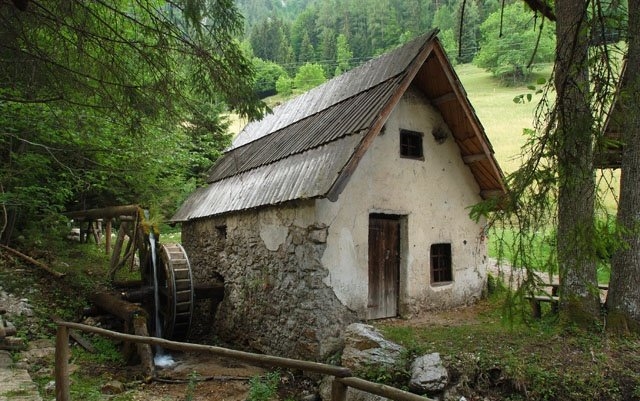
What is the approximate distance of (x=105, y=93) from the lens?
16.5 ft

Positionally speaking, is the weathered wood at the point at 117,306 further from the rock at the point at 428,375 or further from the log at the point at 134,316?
the rock at the point at 428,375

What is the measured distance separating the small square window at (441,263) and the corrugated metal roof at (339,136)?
1736 mm

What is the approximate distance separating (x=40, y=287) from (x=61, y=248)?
125 inches

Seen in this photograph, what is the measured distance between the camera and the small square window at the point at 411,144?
8516mm

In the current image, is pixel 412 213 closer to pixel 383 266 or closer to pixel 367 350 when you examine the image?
pixel 383 266

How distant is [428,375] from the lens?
556 cm

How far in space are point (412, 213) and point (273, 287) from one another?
304 centimetres

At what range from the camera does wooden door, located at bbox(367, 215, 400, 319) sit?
7.83 meters

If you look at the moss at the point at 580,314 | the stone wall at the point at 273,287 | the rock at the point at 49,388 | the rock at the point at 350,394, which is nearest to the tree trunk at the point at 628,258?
the moss at the point at 580,314

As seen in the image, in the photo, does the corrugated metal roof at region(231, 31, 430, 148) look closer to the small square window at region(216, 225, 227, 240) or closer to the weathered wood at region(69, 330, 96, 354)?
the small square window at region(216, 225, 227, 240)

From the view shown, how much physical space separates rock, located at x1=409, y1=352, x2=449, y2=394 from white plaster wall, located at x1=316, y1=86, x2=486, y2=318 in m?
1.67

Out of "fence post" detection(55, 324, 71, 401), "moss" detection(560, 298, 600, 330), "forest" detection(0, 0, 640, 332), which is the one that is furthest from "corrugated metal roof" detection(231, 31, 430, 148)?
"moss" detection(560, 298, 600, 330)

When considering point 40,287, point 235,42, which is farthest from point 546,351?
point 40,287

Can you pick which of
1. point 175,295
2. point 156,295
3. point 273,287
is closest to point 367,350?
point 273,287
